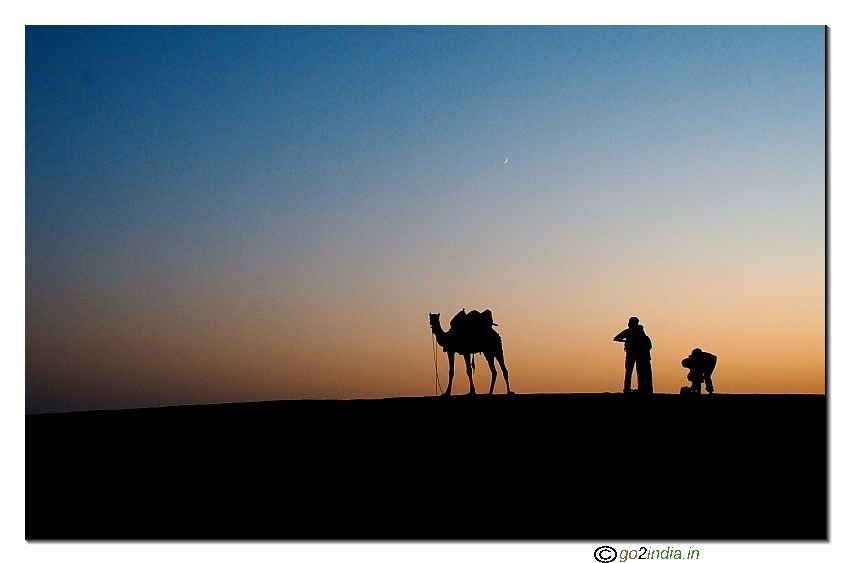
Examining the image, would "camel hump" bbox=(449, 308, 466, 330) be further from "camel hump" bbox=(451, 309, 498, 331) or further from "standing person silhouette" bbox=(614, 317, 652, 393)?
"standing person silhouette" bbox=(614, 317, 652, 393)

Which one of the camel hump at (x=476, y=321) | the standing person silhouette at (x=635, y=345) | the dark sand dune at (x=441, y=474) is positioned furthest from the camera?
the camel hump at (x=476, y=321)

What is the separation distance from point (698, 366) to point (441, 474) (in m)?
9.38

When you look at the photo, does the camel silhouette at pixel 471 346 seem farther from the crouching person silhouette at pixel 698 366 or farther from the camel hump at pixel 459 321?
the crouching person silhouette at pixel 698 366

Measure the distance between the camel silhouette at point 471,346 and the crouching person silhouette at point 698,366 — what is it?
3.97 m

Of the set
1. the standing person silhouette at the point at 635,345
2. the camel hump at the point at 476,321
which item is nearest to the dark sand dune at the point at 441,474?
the standing person silhouette at the point at 635,345

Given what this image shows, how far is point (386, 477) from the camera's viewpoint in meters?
14.1

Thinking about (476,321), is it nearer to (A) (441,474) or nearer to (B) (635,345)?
(B) (635,345)

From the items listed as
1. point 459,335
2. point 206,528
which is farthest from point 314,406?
point 206,528

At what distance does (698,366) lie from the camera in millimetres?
21891

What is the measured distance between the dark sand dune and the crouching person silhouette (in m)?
1.67

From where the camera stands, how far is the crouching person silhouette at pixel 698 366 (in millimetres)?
21812

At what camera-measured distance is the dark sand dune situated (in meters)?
12.1
